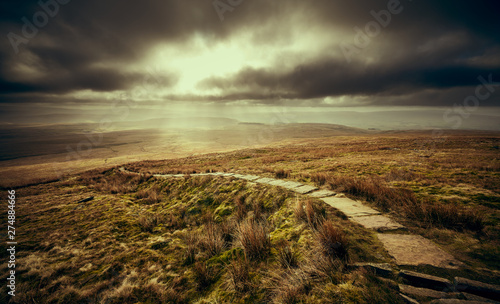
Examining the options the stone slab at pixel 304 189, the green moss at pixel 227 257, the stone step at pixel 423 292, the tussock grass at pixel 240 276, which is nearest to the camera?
the stone step at pixel 423 292

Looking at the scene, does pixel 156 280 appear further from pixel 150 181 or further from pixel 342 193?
pixel 150 181

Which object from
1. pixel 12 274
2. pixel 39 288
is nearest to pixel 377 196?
pixel 39 288

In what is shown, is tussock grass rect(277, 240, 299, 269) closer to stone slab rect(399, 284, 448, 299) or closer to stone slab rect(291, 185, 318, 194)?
stone slab rect(399, 284, 448, 299)

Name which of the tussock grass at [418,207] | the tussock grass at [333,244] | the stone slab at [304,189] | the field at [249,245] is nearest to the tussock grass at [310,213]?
the field at [249,245]

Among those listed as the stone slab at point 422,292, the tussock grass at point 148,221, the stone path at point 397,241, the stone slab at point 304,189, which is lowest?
the tussock grass at point 148,221

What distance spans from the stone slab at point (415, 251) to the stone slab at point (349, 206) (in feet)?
3.14

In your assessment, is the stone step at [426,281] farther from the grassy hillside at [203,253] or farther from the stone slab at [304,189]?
the stone slab at [304,189]

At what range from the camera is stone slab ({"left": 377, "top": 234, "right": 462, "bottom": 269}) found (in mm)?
2561

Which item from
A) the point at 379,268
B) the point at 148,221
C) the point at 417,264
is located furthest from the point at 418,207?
the point at 148,221

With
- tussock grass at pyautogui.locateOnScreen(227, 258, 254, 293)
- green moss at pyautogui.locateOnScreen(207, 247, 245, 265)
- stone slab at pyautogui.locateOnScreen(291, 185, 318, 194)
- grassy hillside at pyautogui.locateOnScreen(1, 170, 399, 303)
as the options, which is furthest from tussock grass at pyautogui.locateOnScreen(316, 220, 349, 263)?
stone slab at pyautogui.locateOnScreen(291, 185, 318, 194)

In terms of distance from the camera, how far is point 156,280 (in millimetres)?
3822

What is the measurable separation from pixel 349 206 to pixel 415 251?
187 cm

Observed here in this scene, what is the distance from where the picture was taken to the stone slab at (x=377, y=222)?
3.61m

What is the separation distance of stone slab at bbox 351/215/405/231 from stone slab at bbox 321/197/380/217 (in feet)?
0.61
